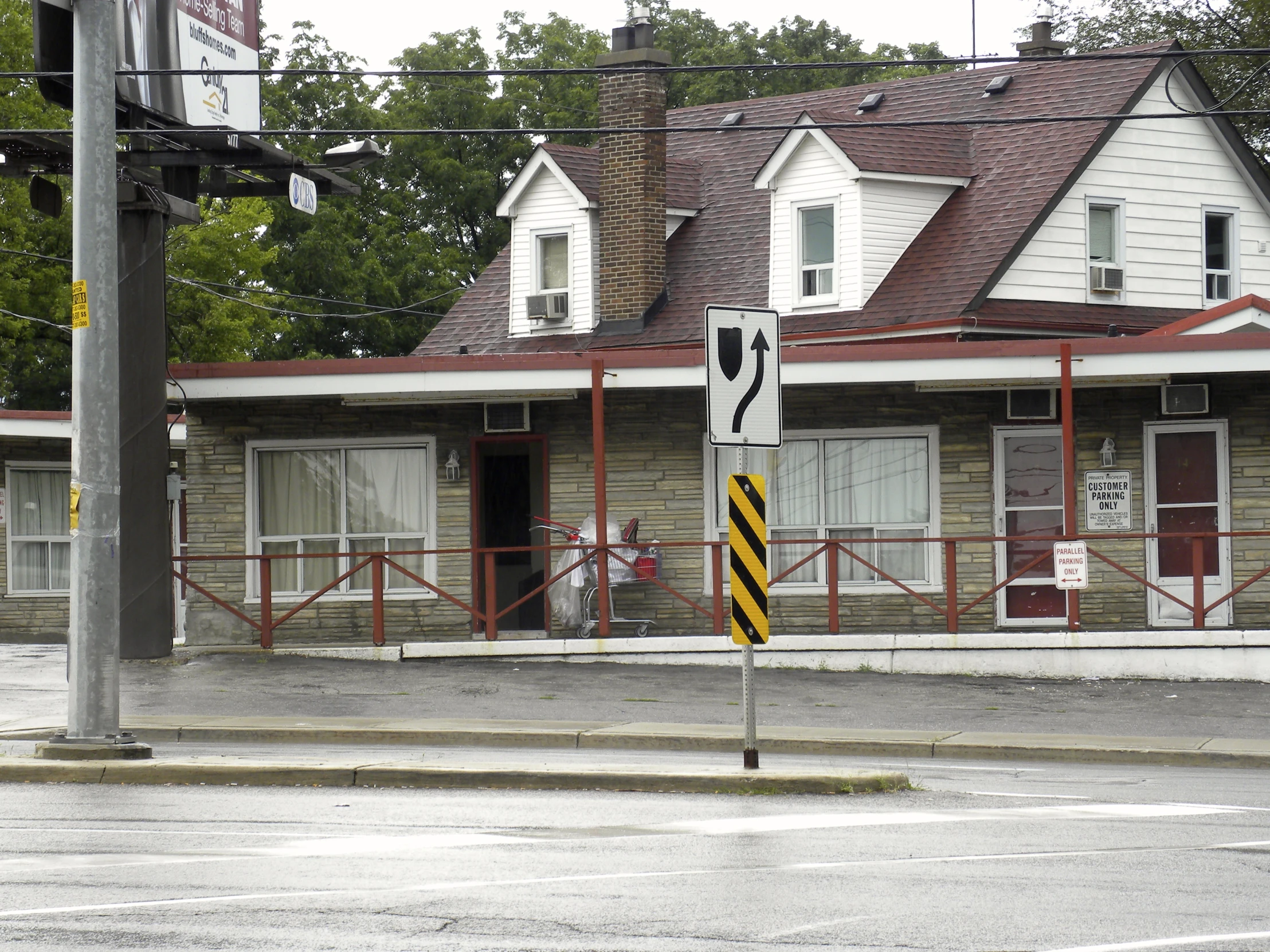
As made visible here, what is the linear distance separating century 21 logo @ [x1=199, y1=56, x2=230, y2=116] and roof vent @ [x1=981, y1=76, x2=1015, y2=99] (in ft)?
41.6

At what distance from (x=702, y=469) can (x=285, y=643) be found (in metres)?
5.37

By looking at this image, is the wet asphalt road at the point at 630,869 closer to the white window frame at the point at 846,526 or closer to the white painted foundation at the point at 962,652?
the white painted foundation at the point at 962,652

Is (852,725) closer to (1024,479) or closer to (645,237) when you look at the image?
(1024,479)

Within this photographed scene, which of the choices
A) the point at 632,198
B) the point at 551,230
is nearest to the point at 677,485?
the point at 632,198

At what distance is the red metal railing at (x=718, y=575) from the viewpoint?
1841 cm

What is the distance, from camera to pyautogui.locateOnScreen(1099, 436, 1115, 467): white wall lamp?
765 inches

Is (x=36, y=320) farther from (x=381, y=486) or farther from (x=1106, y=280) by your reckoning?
(x=1106, y=280)

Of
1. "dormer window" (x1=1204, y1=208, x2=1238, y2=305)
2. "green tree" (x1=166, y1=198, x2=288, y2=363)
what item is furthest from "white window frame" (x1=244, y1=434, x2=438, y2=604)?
"green tree" (x1=166, y1=198, x2=288, y2=363)

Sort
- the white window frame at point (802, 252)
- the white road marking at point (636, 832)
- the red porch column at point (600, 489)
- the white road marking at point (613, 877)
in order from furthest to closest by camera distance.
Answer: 1. the white window frame at point (802, 252)
2. the red porch column at point (600, 489)
3. the white road marking at point (636, 832)
4. the white road marking at point (613, 877)

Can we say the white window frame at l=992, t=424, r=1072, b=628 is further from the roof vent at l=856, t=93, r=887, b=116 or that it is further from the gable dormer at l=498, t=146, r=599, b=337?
the roof vent at l=856, t=93, r=887, b=116

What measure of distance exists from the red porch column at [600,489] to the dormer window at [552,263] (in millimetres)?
8078

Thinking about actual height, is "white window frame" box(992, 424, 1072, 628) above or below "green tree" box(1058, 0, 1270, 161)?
below

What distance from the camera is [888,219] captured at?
81.7 ft

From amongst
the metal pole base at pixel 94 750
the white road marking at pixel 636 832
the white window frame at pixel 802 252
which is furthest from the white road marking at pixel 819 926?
the white window frame at pixel 802 252
